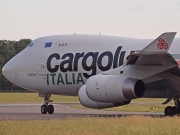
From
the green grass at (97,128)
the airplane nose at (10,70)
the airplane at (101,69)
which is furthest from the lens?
the airplane nose at (10,70)

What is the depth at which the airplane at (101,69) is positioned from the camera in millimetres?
24844

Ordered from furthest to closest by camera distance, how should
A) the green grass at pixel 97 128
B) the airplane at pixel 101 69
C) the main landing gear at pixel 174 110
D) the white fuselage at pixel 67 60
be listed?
the main landing gear at pixel 174 110 < the white fuselage at pixel 67 60 < the airplane at pixel 101 69 < the green grass at pixel 97 128

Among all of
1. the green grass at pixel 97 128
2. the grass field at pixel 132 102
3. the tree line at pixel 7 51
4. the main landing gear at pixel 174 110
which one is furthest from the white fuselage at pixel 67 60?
the tree line at pixel 7 51

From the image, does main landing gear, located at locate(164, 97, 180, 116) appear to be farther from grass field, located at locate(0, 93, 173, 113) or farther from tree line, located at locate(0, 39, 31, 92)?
tree line, located at locate(0, 39, 31, 92)

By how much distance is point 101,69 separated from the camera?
28.6m

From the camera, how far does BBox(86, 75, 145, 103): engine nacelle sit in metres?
24.6

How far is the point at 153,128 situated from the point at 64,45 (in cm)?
1431

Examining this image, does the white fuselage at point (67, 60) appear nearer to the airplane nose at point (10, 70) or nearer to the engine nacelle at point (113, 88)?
the airplane nose at point (10, 70)

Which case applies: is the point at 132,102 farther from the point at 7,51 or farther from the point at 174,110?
the point at 7,51

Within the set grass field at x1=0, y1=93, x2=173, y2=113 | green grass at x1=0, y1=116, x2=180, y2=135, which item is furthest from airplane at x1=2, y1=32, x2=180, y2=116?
grass field at x1=0, y1=93, x2=173, y2=113

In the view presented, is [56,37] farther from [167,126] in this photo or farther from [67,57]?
[167,126]

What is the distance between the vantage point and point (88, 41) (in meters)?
31.0

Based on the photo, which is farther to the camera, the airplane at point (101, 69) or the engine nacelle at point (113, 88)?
the airplane at point (101, 69)

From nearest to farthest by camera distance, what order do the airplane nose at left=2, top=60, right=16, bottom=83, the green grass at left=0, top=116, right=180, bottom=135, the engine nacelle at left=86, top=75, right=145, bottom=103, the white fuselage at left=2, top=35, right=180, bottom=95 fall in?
the green grass at left=0, top=116, right=180, bottom=135, the engine nacelle at left=86, top=75, right=145, bottom=103, the white fuselage at left=2, top=35, right=180, bottom=95, the airplane nose at left=2, top=60, right=16, bottom=83
